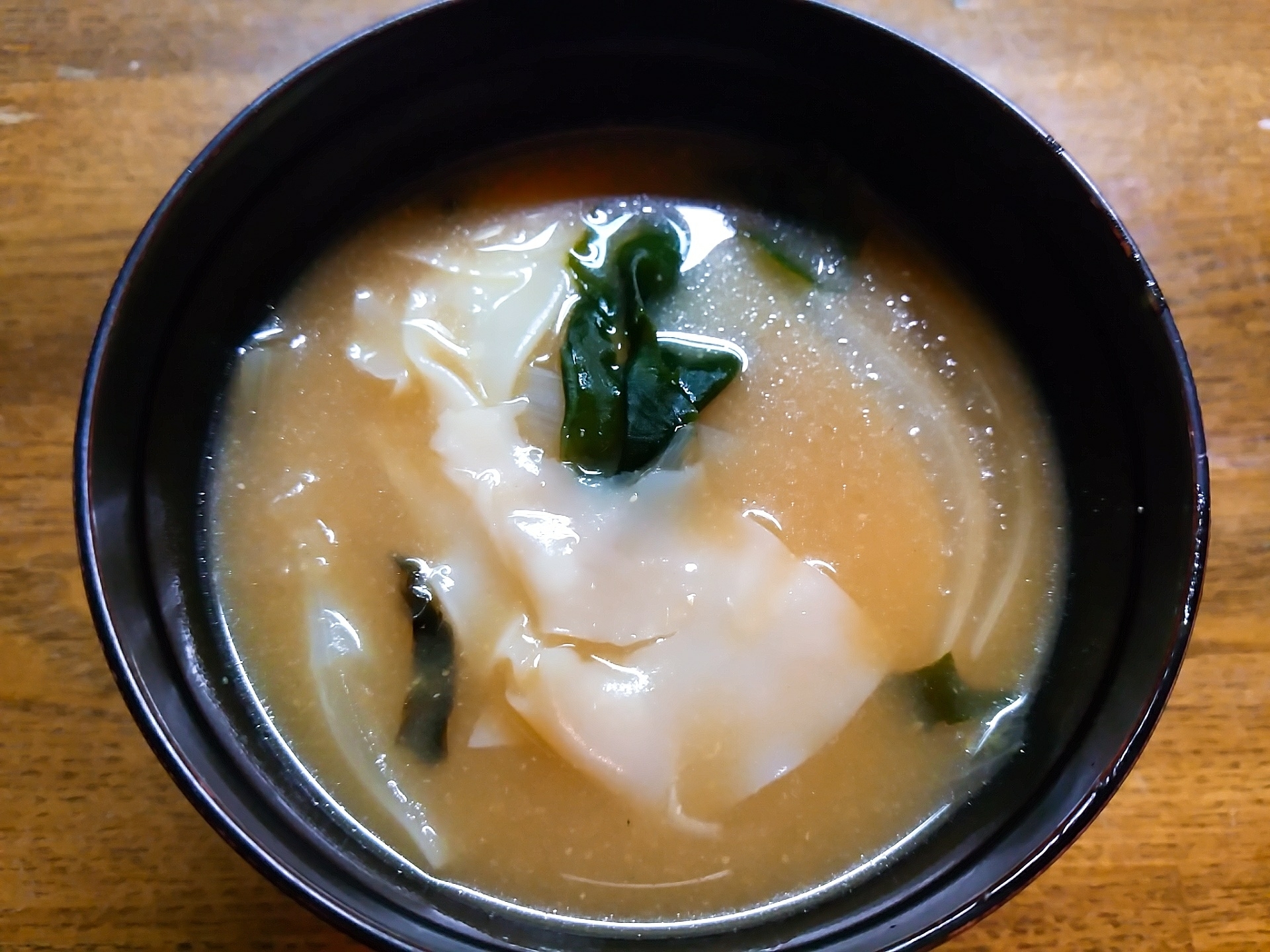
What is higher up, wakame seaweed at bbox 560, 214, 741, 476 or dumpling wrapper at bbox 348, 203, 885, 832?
wakame seaweed at bbox 560, 214, 741, 476

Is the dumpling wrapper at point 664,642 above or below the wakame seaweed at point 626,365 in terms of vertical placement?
below

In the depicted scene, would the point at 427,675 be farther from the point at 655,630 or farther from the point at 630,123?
the point at 630,123

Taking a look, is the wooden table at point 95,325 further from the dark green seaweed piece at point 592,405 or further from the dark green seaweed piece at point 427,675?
the dark green seaweed piece at point 592,405

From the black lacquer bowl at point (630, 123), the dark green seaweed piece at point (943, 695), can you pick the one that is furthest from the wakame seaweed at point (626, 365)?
the dark green seaweed piece at point (943, 695)

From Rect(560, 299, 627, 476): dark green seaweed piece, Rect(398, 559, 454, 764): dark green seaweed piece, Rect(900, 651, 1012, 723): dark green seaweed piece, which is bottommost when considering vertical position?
Rect(900, 651, 1012, 723): dark green seaweed piece

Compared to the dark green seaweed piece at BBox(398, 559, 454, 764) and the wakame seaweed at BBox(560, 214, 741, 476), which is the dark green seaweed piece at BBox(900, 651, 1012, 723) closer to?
the wakame seaweed at BBox(560, 214, 741, 476)

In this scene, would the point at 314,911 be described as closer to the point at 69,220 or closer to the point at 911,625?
the point at 911,625

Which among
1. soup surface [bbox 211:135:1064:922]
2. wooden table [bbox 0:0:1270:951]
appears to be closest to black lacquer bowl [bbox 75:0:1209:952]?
soup surface [bbox 211:135:1064:922]
